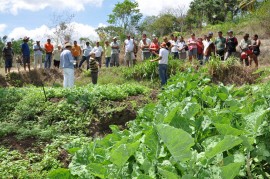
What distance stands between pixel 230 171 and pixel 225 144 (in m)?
0.19

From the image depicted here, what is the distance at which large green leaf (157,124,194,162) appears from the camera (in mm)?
1380

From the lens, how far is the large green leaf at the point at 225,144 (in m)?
1.46

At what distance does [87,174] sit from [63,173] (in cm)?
15

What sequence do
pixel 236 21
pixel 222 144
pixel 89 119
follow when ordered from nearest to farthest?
1. pixel 222 144
2. pixel 89 119
3. pixel 236 21

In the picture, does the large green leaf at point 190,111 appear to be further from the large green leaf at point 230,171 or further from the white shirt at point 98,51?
the white shirt at point 98,51

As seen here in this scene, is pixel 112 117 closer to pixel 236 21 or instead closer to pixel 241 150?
pixel 241 150

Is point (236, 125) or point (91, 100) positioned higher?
point (236, 125)

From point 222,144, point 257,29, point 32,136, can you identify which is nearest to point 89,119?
point 32,136

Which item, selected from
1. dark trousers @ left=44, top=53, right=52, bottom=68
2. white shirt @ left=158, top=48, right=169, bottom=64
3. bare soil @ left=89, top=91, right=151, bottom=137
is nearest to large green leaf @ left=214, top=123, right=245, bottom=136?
bare soil @ left=89, top=91, right=151, bottom=137

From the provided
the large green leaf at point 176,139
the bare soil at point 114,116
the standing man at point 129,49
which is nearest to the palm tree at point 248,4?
the standing man at point 129,49

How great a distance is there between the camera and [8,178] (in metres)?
4.34

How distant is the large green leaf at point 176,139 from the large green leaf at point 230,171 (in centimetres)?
17

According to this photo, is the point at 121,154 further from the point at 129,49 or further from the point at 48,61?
the point at 48,61

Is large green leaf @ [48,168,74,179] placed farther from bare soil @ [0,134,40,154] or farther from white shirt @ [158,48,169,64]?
white shirt @ [158,48,169,64]
